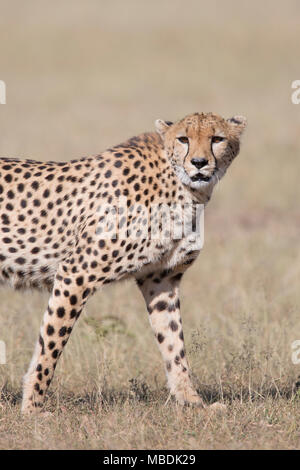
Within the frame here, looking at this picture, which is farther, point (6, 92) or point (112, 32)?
point (112, 32)

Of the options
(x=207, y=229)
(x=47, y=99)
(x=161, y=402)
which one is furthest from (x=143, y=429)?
(x=47, y=99)

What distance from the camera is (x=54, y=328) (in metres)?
4.21

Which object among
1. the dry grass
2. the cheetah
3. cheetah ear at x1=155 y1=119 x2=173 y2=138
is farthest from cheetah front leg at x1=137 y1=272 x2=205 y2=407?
cheetah ear at x1=155 y1=119 x2=173 y2=138

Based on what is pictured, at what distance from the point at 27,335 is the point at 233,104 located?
13.2 m

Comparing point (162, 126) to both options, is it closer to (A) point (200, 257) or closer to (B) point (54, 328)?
(B) point (54, 328)

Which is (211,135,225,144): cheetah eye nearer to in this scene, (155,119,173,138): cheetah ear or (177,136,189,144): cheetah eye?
(177,136,189,144): cheetah eye

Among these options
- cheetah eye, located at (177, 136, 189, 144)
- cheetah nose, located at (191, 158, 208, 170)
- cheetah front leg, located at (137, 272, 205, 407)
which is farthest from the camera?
cheetah front leg, located at (137, 272, 205, 407)

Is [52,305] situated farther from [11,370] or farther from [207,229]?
[207,229]

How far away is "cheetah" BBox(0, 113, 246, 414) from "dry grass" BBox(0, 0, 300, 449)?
37 centimetres

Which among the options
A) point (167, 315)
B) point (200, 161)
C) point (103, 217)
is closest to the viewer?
point (200, 161)

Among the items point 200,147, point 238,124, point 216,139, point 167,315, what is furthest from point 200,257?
point 200,147

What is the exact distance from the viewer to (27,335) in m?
5.79

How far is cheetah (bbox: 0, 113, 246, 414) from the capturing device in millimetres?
4207

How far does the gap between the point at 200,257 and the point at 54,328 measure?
4049 mm
